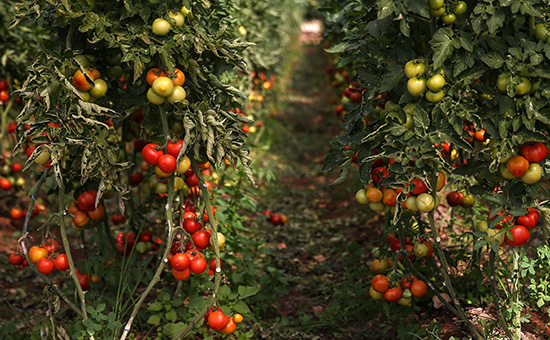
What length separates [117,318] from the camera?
2.80 meters

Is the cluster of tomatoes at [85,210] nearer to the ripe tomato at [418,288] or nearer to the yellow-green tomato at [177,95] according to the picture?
the yellow-green tomato at [177,95]

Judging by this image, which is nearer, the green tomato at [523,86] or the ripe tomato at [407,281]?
the green tomato at [523,86]

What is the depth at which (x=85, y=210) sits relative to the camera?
9.15 ft

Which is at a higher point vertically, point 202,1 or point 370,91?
point 202,1

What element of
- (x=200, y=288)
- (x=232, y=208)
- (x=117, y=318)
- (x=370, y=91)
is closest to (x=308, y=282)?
(x=232, y=208)

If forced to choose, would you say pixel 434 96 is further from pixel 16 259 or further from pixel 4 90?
pixel 4 90

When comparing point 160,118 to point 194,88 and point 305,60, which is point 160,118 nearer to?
point 194,88

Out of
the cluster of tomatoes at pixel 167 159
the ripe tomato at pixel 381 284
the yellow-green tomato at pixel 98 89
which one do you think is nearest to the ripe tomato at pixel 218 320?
the cluster of tomatoes at pixel 167 159

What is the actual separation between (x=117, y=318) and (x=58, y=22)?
5.12ft

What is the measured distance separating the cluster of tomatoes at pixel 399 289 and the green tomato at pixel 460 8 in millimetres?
1357

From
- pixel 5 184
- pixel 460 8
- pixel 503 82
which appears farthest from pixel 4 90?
pixel 503 82

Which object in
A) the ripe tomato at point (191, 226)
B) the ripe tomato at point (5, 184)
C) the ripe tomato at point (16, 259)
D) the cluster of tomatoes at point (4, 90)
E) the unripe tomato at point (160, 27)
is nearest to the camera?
the unripe tomato at point (160, 27)

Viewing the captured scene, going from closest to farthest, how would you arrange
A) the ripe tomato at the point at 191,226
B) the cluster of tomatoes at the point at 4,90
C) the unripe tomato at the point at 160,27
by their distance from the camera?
the unripe tomato at the point at 160,27 → the ripe tomato at the point at 191,226 → the cluster of tomatoes at the point at 4,90

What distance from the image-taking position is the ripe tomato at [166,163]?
7.69 feet
